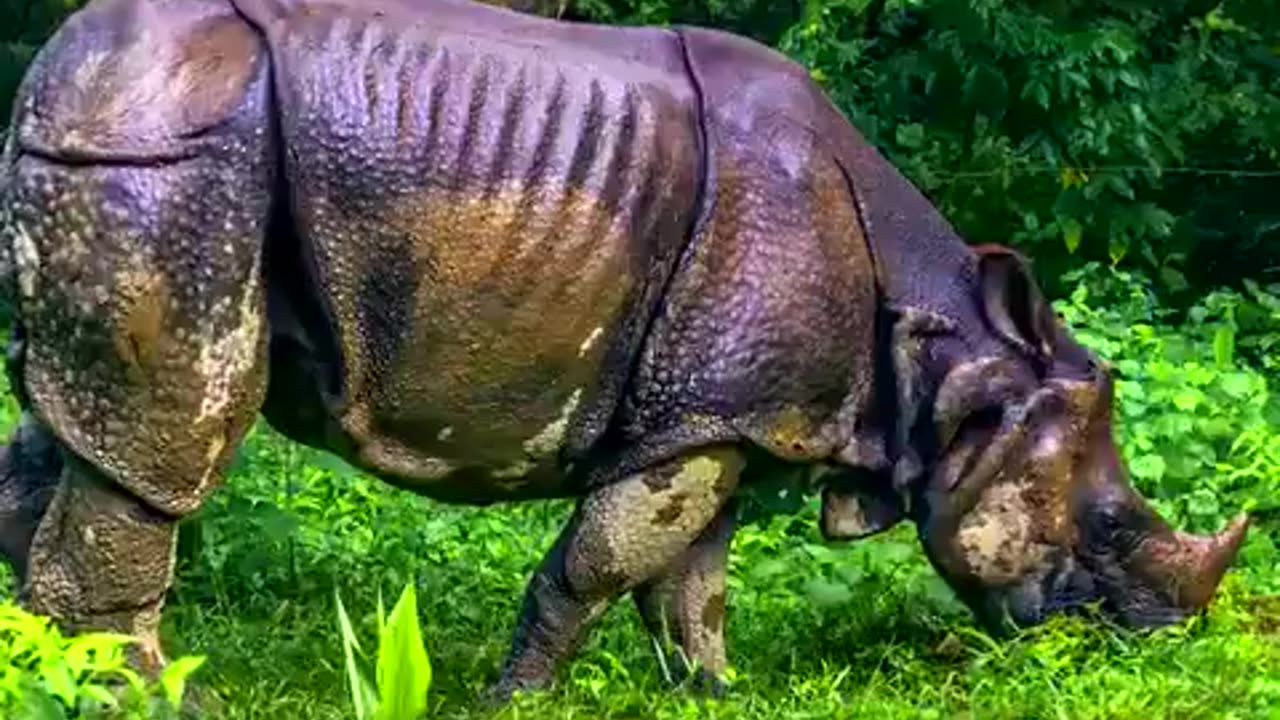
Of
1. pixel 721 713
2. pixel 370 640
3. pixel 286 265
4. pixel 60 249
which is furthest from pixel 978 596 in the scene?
pixel 60 249

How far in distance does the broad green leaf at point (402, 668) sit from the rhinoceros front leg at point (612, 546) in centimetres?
132

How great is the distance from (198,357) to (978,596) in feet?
7.51

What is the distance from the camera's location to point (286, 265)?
5.86 meters

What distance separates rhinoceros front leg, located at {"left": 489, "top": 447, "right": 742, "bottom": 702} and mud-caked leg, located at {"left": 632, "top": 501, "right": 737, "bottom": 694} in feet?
0.64

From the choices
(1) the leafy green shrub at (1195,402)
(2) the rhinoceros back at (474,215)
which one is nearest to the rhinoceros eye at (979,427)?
(2) the rhinoceros back at (474,215)

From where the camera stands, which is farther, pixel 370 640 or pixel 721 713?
pixel 370 640

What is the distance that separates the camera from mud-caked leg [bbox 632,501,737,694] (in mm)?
6516

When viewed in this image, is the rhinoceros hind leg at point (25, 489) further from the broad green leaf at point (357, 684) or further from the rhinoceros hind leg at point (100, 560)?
the broad green leaf at point (357, 684)

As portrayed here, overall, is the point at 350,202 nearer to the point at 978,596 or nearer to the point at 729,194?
the point at 729,194

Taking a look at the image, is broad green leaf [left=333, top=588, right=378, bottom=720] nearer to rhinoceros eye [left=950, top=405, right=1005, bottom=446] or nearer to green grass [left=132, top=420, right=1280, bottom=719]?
green grass [left=132, top=420, right=1280, bottom=719]

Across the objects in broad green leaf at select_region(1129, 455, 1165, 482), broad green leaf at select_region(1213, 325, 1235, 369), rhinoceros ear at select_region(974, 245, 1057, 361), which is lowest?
broad green leaf at select_region(1213, 325, 1235, 369)

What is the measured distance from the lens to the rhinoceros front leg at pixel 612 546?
6.24m

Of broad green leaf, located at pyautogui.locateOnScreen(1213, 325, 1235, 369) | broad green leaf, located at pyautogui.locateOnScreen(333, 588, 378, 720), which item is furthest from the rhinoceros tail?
broad green leaf, located at pyautogui.locateOnScreen(1213, 325, 1235, 369)

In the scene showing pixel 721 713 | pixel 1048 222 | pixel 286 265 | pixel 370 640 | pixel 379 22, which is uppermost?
pixel 379 22
